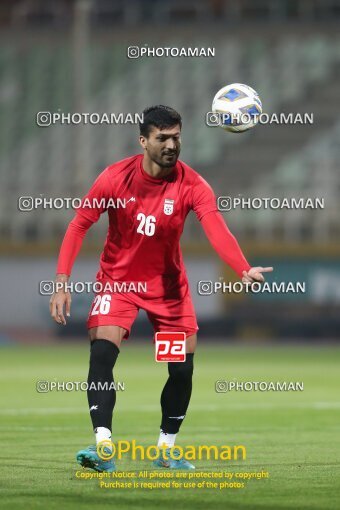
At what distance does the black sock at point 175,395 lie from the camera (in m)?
8.49

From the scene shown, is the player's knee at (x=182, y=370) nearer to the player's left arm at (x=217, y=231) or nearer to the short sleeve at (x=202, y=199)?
the player's left arm at (x=217, y=231)

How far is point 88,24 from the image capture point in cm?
4072

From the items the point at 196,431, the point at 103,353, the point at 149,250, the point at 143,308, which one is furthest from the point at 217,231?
the point at 196,431

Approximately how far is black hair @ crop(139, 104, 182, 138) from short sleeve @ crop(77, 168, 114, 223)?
1.37ft

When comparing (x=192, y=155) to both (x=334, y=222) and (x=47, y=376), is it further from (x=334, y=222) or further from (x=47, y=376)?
(x=47, y=376)

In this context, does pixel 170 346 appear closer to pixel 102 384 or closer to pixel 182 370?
pixel 182 370

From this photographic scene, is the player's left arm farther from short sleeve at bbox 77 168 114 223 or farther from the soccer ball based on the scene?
the soccer ball

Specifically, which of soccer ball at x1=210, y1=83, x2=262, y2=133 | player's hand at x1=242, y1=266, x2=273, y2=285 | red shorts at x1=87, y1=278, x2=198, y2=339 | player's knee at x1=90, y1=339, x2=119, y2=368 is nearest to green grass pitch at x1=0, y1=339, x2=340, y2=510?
player's knee at x1=90, y1=339, x2=119, y2=368

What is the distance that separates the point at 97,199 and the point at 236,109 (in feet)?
4.24

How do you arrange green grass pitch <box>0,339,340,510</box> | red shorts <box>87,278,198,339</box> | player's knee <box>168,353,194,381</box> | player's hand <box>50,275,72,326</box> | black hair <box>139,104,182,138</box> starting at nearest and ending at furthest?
green grass pitch <box>0,339,340,510</box>
player's hand <box>50,275,72,326</box>
black hair <box>139,104,182,138</box>
red shorts <box>87,278,198,339</box>
player's knee <box>168,353,194,381</box>

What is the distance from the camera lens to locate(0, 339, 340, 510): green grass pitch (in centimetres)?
705

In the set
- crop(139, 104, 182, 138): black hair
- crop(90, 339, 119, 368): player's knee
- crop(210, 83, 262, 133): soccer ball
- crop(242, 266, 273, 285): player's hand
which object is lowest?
crop(90, 339, 119, 368): player's knee

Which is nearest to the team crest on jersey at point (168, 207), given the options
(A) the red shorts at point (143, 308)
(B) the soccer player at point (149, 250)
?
(B) the soccer player at point (149, 250)

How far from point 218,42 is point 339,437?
98.4 ft
